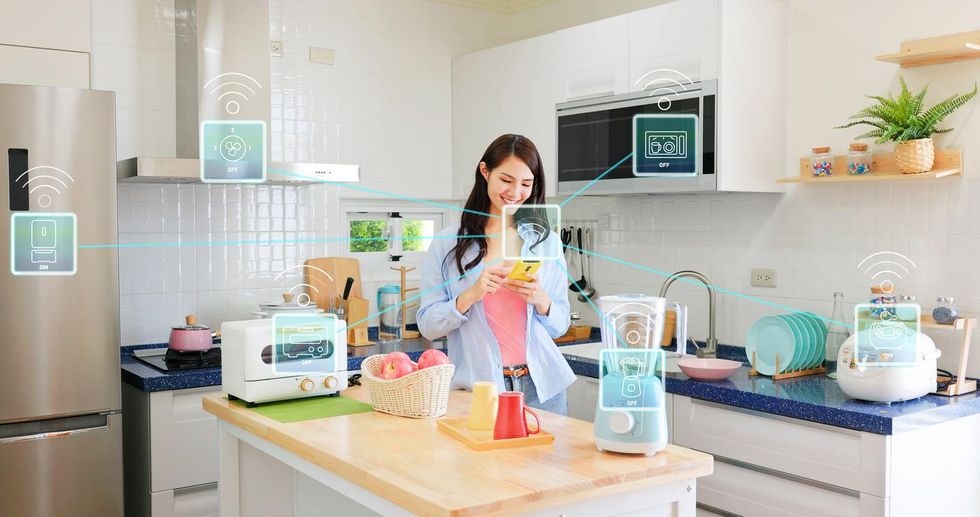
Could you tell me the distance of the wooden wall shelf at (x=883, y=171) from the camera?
3162mm

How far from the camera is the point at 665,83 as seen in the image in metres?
3.74

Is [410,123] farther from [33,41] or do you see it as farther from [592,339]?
[33,41]

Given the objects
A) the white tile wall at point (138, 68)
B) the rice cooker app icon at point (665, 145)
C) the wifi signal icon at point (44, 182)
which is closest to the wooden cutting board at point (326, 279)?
the white tile wall at point (138, 68)

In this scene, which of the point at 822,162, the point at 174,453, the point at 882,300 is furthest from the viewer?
the point at 174,453

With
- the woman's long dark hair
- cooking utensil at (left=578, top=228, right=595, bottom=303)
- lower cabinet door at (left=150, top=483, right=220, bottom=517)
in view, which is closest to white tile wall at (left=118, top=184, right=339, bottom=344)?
lower cabinet door at (left=150, top=483, right=220, bottom=517)

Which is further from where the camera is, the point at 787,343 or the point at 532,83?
the point at 532,83

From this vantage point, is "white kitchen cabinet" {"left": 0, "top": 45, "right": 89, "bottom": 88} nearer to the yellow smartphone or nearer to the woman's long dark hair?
the woman's long dark hair

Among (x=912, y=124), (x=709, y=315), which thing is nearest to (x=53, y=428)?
(x=709, y=315)

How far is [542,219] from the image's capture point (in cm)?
284

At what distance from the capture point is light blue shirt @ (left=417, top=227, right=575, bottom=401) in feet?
9.07

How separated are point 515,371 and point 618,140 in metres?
1.48

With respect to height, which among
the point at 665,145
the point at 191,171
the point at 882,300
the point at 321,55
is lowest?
the point at 882,300

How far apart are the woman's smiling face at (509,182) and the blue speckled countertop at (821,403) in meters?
1.08

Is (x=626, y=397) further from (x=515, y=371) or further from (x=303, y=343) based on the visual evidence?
(x=303, y=343)
